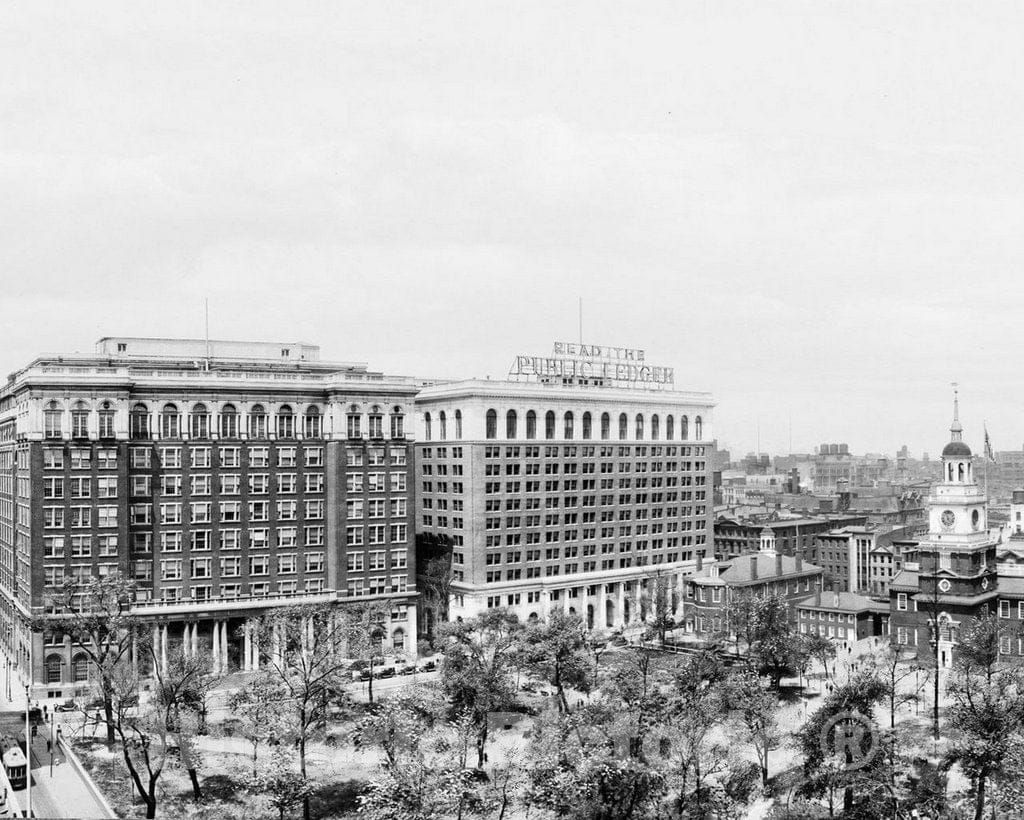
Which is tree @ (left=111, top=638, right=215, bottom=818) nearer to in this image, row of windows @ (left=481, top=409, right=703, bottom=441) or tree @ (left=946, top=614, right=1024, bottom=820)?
tree @ (left=946, top=614, right=1024, bottom=820)

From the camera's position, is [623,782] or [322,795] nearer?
[623,782]

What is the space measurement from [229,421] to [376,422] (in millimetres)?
18828

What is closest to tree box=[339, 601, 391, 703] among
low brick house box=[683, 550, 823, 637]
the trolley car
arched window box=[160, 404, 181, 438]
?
arched window box=[160, 404, 181, 438]

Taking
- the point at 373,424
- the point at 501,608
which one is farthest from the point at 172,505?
the point at 501,608

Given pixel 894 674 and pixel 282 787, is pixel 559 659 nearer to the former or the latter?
pixel 282 787

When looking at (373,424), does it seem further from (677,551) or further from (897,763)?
(897,763)

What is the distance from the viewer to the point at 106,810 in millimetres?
79438

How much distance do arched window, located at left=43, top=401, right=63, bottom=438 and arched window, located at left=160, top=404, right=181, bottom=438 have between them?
442 inches

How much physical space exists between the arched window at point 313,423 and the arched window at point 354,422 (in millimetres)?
3420

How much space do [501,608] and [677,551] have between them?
40113 mm

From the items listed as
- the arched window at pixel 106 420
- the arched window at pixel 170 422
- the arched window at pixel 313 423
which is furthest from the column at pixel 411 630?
the arched window at pixel 106 420

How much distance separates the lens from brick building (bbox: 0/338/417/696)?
12031cm

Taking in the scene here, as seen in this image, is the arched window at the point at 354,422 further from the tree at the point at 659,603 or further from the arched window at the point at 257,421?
the tree at the point at 659,603

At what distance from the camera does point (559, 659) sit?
104438mm
